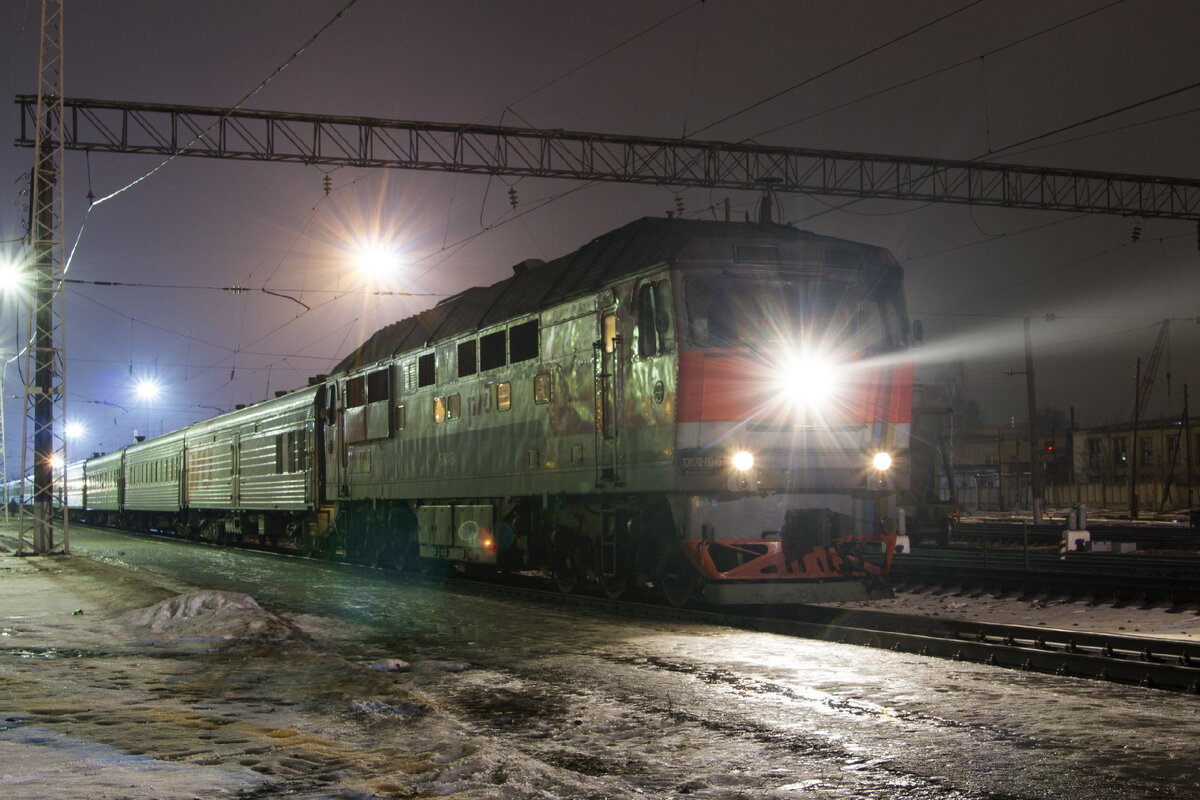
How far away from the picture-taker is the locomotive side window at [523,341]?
16.1 metres

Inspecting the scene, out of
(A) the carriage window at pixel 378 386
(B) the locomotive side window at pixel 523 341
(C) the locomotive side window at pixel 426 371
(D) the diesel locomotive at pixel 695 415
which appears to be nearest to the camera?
(D) the diesel locomotive at pixel 695 415

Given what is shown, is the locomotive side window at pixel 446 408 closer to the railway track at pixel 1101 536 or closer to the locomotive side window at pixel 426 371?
the locomotive side window at pixel 426 371

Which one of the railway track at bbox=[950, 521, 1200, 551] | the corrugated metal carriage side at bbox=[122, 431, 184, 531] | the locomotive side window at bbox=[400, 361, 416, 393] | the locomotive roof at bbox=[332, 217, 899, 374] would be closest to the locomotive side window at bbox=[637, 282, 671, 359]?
the locomotive roof at bbox=[332, 217, 899, 374]

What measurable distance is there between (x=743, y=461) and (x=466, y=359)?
677 centimetres

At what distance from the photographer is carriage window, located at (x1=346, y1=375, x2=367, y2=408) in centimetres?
2308

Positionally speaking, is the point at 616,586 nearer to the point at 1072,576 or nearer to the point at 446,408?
the point at 446,408

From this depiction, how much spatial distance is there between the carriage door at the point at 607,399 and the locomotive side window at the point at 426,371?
5894mm

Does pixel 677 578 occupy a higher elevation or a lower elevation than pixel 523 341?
lower

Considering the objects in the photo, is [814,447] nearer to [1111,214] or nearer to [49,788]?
[49,788]

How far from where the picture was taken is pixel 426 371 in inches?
784

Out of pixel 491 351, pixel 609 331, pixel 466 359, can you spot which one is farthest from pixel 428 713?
pixel 466 359

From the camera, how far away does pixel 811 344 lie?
43.9 ft

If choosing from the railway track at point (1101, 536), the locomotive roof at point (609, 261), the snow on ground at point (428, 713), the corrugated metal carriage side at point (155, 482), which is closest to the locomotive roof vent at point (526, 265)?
the locomotive roof at point (609, 261)

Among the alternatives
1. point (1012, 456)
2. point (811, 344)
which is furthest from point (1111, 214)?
point (1012, 456)
